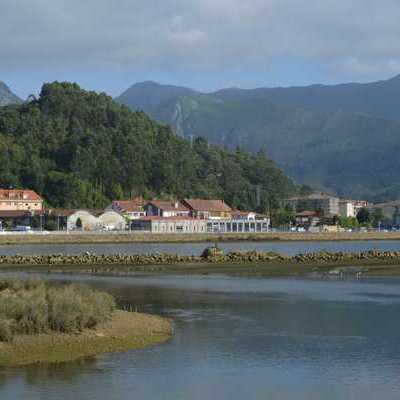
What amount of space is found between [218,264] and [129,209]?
2911 inches

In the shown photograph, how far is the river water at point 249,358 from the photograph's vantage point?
21.0m

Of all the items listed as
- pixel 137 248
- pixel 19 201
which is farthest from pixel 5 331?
pixel 19 201

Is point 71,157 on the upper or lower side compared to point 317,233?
upper

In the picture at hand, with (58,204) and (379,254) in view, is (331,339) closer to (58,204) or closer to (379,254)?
(379,254)

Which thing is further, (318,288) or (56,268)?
(56,268)

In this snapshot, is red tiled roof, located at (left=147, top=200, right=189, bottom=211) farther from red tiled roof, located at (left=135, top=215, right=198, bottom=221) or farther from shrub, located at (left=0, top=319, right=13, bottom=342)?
shrub, located at (left=0, top=319, right=13, bottom=342)

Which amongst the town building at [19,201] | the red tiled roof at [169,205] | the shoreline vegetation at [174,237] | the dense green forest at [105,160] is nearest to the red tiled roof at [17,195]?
the town building at [19,201]

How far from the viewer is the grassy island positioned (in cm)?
2409

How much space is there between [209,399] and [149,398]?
1.31 m

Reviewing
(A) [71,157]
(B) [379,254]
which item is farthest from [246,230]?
(B) [379,254]

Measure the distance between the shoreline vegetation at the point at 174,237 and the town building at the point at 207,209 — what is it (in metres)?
14.6

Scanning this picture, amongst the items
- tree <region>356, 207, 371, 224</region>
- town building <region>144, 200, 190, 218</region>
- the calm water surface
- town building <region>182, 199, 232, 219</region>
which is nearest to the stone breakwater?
the calm water surface

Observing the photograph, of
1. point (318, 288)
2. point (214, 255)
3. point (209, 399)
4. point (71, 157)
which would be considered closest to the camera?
point (209, 399)

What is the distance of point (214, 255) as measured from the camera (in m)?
69.1
